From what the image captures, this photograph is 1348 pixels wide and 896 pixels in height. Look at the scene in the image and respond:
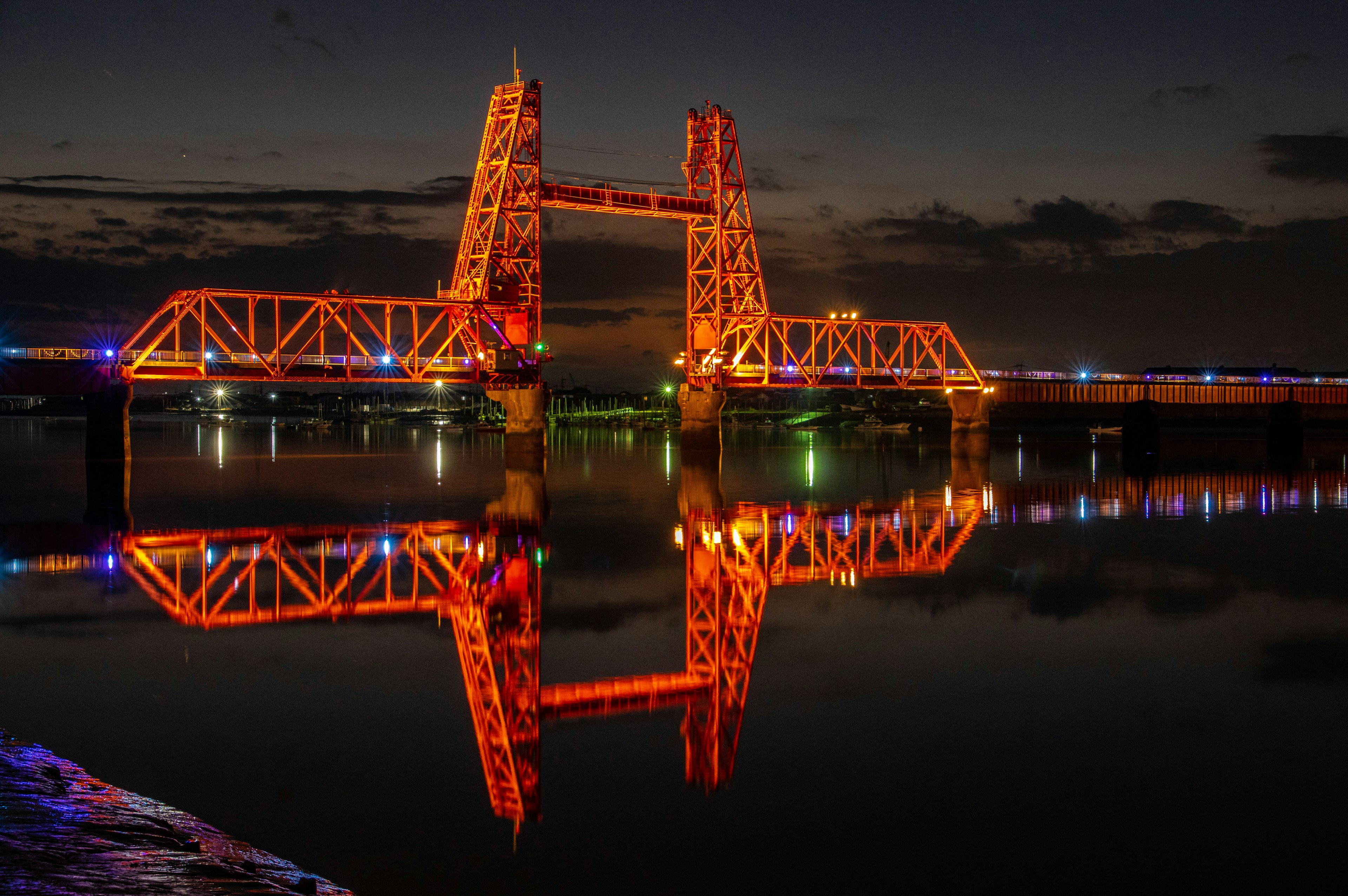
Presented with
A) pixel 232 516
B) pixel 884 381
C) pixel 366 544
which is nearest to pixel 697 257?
pixel 884 381

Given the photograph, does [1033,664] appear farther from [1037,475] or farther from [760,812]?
[1037,475]

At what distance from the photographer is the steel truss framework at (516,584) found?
420 inches

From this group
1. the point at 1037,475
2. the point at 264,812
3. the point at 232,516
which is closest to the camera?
the point at 264,812

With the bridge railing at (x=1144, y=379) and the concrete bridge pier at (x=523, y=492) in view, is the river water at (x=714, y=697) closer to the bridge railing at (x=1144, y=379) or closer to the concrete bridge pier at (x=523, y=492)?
the concrete bridge pier at (x=523, y=492)

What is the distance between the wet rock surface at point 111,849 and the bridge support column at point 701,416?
5649cm

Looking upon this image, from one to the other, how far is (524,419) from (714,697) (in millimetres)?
47250

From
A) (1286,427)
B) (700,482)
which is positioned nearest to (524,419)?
(700,482)

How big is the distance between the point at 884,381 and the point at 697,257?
22226 millimetres

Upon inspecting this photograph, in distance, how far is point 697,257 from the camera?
6600 cm

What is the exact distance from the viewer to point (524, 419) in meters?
57.8

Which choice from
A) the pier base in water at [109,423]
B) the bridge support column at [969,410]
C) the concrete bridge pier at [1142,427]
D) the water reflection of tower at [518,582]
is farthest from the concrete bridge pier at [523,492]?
the concrete bridge pier at [1142,427]

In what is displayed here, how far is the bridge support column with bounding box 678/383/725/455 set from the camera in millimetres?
64625

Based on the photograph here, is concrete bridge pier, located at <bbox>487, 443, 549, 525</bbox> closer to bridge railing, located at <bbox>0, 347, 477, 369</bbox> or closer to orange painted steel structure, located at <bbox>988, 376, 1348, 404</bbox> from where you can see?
bridge railing, located at <bbox>0, 347, 477, 369</bbox>

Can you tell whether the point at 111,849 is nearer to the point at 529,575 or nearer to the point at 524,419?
the point at 529,575
